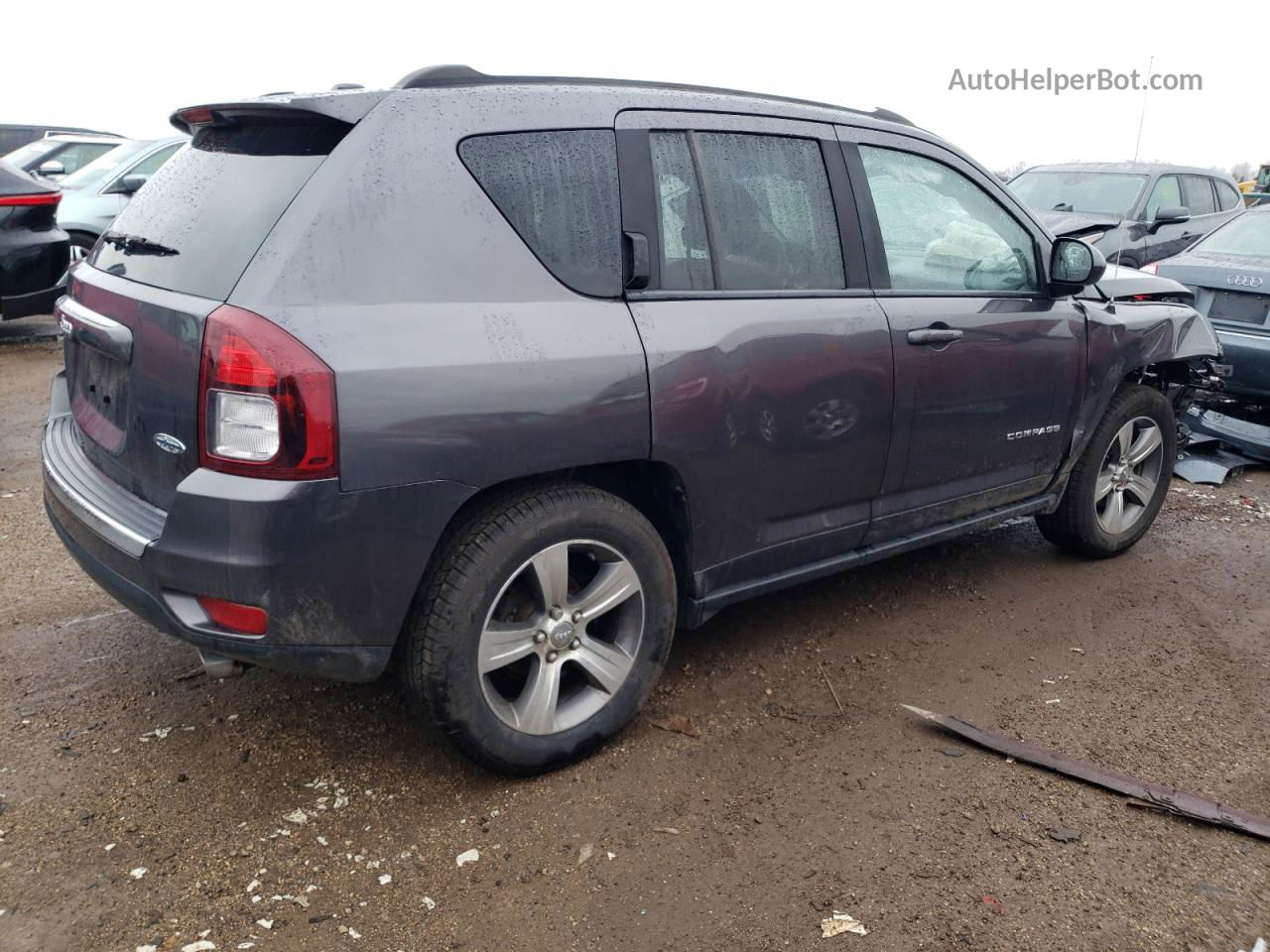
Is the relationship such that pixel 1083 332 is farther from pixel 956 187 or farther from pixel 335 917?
pixel 335 917

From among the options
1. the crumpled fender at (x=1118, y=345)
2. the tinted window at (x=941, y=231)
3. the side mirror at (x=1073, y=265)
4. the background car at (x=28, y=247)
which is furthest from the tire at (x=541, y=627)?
the background car at (x=28, y=247)

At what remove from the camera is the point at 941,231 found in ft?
12.5

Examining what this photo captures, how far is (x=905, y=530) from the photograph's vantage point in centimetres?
383

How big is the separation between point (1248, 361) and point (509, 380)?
558 centimetres

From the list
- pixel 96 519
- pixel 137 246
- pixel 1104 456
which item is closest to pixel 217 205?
pixel 137 246

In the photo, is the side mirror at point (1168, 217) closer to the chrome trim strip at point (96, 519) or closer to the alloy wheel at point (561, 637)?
the alloy wheel at point (561, 637)

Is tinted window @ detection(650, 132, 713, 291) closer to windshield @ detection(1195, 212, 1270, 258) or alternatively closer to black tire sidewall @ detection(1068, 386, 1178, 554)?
black tire sidewall @ detection(1068, 386, 1178, 554)

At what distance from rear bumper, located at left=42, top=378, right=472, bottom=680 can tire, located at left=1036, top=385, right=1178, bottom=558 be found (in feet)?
10.2

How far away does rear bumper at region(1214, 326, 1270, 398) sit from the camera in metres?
6.39

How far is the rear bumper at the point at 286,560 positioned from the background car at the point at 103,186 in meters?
8.76

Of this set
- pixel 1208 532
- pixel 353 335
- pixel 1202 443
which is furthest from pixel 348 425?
pixel 1202 443

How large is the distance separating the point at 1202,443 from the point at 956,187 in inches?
154

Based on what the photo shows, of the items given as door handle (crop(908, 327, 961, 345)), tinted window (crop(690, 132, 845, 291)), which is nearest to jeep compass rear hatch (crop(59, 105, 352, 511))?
tinted window (crop(690, 132, 845, 291))

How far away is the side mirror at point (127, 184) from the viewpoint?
33.8 feet
